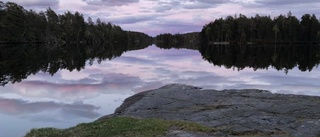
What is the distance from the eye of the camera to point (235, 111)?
20.6 metres

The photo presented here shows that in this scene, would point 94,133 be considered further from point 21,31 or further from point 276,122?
point 21,31

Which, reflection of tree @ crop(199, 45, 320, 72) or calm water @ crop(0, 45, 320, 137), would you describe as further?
reflection of tree @ crop(199, 45, 320, 72)

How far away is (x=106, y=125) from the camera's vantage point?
17.1 m

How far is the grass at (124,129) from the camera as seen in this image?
15.6m

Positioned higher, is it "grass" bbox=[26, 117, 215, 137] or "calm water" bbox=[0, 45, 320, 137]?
"grass" bbox=[26, 117, 215, 137]

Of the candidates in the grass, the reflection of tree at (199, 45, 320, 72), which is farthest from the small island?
the reflection of tree at (199, 45, 320, 72)

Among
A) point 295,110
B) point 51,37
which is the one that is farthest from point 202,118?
point 51,37

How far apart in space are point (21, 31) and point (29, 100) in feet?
491

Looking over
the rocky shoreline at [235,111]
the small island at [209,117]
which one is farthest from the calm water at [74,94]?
the rocky shoreline at [235,111]

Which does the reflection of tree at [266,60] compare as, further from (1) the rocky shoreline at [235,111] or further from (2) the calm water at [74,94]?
(1) the rocky shoreline at [235,111]

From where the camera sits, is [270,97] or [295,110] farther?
[270,97]

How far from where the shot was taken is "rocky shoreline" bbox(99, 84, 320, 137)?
1652 cm

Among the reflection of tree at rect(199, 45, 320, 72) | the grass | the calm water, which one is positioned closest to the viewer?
the grass

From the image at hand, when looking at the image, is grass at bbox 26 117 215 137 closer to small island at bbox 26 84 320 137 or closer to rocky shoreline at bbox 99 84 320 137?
small island at bbox 26 84 320 137
